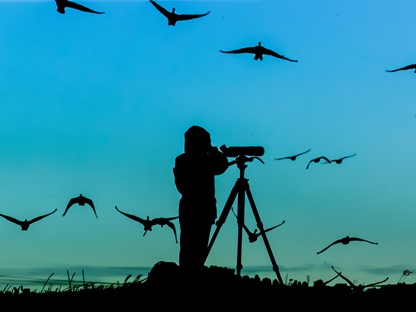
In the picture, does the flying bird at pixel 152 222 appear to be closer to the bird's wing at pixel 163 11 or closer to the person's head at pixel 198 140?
the person's head at pixel 198 140

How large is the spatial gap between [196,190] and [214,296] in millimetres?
2400

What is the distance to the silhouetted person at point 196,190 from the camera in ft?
38.8

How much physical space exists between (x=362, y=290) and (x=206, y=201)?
9.78 feet

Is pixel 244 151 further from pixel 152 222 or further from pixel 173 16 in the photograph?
pixel 173 16

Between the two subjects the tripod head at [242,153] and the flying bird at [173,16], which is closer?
the tripod head at [242,153]

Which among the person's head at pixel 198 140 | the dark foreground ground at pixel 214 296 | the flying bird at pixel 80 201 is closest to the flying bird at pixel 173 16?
the flying bird at pixel 80 201

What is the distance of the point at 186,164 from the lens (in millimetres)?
11953

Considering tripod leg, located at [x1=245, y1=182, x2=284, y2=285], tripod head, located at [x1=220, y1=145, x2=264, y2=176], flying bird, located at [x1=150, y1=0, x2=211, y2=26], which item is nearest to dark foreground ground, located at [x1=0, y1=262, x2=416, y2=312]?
tripod leg, located at [x1=245, y1=182, x2=284, y2=285]

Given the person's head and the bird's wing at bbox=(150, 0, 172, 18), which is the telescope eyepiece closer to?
the person's head

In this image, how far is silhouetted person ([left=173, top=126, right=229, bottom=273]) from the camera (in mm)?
11812

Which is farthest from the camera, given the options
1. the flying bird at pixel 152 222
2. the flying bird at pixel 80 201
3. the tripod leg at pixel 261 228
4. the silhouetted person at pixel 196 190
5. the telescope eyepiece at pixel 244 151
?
the flying bird at pixel 80 201

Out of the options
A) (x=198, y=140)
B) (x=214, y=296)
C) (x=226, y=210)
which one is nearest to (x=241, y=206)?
(x=226, y=210)

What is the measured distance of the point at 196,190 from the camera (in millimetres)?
11945

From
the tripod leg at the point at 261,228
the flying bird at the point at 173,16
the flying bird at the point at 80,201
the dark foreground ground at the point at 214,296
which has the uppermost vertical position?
the flying bird at the point at 173,16
